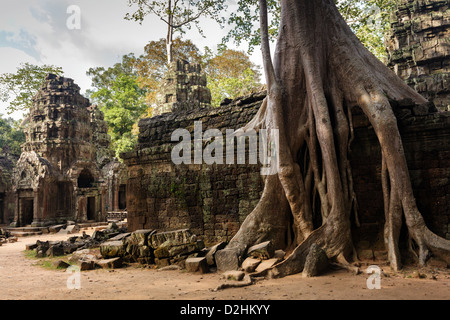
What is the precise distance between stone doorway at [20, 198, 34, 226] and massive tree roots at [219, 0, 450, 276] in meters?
13.8

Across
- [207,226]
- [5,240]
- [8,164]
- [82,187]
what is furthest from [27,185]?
[207,226]

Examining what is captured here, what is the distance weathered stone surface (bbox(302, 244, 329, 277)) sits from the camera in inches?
159

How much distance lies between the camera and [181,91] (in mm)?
12172

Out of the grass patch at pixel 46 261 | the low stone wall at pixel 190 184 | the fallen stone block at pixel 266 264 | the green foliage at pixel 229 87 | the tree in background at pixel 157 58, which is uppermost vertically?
the tree in background at pixel 157 58

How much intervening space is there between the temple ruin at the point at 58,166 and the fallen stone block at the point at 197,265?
12469mm

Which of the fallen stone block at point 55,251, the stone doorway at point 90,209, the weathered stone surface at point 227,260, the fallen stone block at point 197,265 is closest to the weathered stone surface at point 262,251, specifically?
the weathered stone surface at point 227,260

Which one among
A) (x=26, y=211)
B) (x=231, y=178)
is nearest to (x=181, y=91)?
(x=231, y=178)

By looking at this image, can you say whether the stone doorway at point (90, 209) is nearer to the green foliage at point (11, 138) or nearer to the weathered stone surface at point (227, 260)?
the green foliage at point (11, 138)

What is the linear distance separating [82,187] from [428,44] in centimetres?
1666

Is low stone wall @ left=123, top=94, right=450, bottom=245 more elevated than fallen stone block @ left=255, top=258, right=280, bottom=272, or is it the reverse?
low stone wall @ left=123, top=94, right=450, bottom=245

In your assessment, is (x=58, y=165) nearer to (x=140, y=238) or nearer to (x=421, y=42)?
(x=140, y=238)

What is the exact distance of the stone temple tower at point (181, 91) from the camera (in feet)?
39.3

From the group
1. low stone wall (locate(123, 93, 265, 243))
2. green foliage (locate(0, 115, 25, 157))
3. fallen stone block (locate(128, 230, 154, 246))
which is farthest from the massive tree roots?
green foliage (locate(0, 115, 25, 157))

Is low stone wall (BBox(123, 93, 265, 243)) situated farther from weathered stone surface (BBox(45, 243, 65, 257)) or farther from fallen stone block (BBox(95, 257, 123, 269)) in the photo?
fallen stone block (BBox(95, 257, 123, 269))
